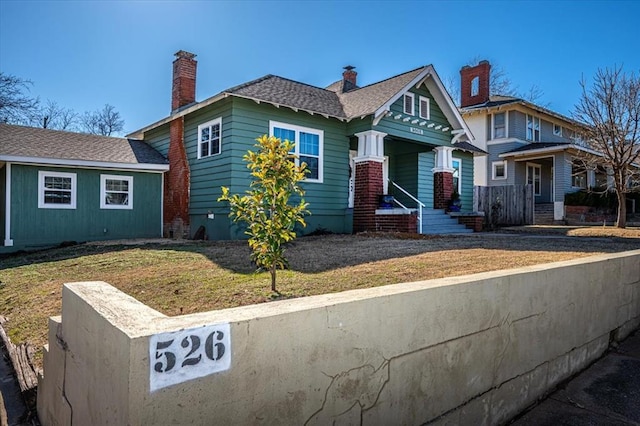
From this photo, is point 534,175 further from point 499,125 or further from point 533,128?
point 499,125

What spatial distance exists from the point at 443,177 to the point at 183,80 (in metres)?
10.5

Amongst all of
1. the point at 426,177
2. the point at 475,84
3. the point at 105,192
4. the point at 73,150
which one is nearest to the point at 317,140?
the point at 426,177

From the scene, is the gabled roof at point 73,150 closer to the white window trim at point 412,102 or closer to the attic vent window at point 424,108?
the white window trim at point 412,102

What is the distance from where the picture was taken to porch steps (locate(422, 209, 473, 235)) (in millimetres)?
13461

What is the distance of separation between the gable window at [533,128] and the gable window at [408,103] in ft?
44.8

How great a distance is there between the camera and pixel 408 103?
46.4ft

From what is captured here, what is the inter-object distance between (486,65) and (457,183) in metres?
10.7

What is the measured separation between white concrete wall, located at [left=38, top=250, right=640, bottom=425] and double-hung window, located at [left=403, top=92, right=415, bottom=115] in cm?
1098

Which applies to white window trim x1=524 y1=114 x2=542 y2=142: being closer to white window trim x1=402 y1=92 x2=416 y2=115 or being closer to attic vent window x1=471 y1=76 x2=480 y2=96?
attic vent window x1=471 y1=76 x2=480 y2=96

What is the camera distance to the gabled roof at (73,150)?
40.7 feet

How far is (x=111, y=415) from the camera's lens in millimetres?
1618

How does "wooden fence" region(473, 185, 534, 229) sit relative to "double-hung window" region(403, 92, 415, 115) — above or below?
below

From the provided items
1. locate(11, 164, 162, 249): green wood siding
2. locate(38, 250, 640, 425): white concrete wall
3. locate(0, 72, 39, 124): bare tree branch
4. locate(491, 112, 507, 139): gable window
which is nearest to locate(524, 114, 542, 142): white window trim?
locate(491, 112, 507, 139): gable window

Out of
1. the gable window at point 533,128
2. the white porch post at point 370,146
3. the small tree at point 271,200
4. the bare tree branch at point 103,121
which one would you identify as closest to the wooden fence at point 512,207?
the white porch post at point 370,146
